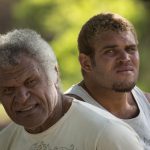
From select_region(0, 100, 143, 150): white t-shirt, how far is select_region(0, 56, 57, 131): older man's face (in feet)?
0.25

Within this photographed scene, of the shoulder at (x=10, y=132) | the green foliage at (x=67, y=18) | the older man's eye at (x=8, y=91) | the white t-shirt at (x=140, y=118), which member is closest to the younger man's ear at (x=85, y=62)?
the white t-shirt at (x=140, y=118)

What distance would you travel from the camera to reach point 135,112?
3.85 meters

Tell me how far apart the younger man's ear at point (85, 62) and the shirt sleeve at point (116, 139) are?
43.4 inches

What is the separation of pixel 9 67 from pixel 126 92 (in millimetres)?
1103

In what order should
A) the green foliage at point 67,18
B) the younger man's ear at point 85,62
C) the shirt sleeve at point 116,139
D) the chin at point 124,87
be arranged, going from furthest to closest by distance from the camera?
the green foliage at point 67,18, the younger man's ear at point 85,62, the chin at point 124,87, the shirt sleeve at point 116,139

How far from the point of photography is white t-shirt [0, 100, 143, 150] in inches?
108

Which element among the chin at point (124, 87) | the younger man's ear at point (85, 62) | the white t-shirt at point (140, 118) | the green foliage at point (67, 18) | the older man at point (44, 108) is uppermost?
the older man at point (44, 108)

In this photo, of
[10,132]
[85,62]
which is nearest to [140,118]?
[85,62]

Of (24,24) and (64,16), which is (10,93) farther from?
(24,24)

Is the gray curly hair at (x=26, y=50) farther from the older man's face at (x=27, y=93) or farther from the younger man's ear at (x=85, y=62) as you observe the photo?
the younger man's ear at (x=85, y=62)

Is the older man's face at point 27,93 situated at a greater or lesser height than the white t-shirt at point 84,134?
greater

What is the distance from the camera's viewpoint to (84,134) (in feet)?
9.16

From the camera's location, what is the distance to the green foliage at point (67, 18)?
7514 millimetres

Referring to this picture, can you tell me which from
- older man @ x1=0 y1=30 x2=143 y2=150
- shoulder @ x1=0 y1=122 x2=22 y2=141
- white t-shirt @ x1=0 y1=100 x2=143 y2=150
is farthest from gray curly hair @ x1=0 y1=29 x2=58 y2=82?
shoulder @ x1=0 y1=122 x2=22 y2=141
